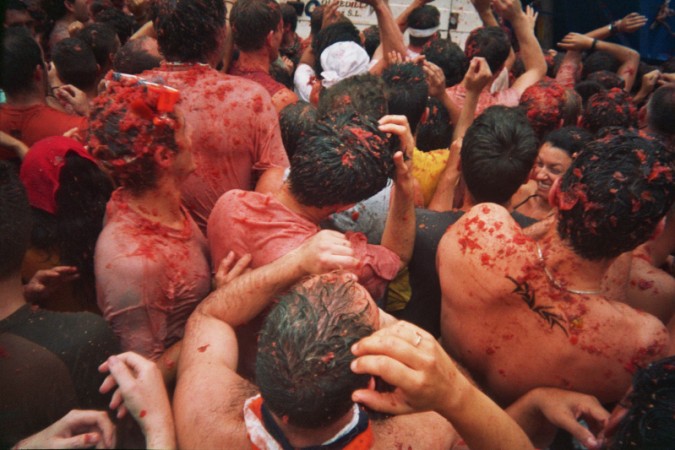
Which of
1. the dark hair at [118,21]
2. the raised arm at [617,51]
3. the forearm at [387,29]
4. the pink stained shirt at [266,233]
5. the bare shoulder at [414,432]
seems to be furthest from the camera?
the raised arm at [617,51]

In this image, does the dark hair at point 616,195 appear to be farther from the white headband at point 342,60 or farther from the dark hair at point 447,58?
the dark hair at point 447,58

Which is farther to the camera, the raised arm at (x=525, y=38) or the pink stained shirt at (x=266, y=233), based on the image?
the raised arm at (x=525, y=38)

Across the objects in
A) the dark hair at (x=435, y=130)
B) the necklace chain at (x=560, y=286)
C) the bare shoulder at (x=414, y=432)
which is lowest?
the bare shoulder at (x=414, y=432)

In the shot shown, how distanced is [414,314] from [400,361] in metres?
1.37

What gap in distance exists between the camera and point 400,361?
1237 mm

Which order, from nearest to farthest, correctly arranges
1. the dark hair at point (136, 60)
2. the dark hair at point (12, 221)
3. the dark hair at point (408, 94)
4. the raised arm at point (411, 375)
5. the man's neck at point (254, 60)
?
the raised arm at point (411, 375) → the dark hair at point (12, 221) → the dark hair at point (408, 94) → the dark hair at point (136, 60) → the man's neck at point (254, 60)

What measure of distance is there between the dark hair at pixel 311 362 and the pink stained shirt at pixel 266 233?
67 centimetres

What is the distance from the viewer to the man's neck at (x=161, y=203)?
6.90ft

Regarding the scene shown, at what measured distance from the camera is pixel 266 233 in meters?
2.12

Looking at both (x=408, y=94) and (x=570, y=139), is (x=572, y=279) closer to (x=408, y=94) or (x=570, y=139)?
(x=570, y=139)

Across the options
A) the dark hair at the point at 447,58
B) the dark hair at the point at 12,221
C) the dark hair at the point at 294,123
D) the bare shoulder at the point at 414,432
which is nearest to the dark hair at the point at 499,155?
the dark hair at the point at 294,123

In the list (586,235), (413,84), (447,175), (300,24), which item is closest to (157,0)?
(413,84)

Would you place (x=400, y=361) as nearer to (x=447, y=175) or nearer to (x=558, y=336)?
(x=558, y=336)

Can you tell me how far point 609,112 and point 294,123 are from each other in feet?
8.34
